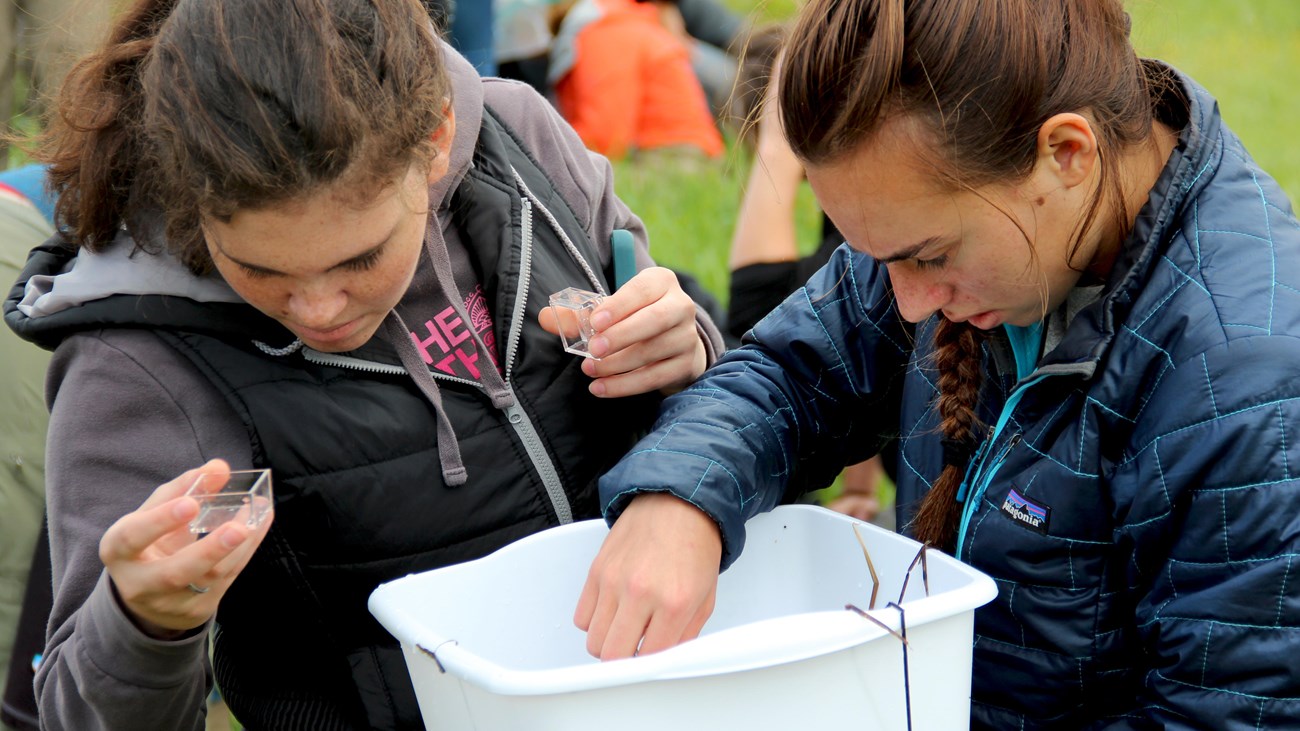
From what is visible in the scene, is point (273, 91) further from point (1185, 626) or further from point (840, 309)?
point (1185, 626)

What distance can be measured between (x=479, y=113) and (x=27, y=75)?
1.89 m

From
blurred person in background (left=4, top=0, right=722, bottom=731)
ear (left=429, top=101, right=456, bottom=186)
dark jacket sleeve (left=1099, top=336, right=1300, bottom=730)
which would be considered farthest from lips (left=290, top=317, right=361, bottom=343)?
dark jacket sleeve (left=1099, top=336, right=1300, bottom=730)

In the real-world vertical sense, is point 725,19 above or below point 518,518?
below

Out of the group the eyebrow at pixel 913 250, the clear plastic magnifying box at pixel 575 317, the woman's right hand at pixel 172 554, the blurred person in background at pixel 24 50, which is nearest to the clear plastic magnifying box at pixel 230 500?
the woman's right hand at pixel 172 554

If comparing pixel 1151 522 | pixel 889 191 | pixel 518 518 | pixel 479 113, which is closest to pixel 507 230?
pixel 479 113

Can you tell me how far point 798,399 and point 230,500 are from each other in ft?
2.67

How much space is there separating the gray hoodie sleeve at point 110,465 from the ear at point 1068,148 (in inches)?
39.4

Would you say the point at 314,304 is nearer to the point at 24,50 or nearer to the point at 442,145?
the point at 442,145

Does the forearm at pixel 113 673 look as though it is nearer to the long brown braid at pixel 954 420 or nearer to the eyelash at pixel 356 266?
the eyelash at pixel 356 266

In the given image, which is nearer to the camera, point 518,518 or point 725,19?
point 518,518

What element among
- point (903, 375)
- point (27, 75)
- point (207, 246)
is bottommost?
point (27, 75)

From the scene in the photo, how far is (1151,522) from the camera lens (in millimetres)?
1342

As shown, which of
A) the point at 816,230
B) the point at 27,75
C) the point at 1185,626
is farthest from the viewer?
the point at 816,230

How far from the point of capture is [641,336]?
5.55 feet
